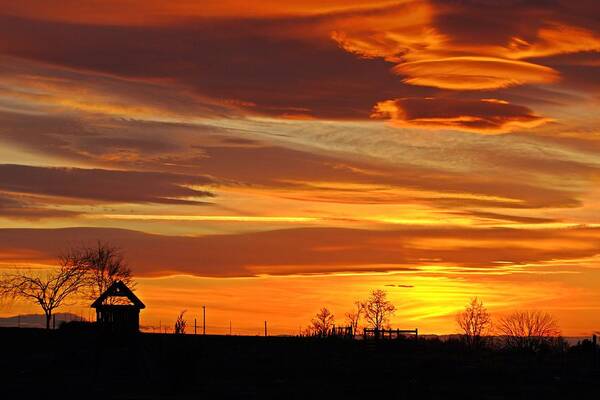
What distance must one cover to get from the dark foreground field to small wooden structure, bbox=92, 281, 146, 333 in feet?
5.59

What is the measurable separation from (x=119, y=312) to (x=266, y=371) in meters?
23.8

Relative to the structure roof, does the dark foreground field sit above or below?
below

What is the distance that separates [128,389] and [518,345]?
4133 cm

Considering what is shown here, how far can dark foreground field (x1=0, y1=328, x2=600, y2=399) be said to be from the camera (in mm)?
42906

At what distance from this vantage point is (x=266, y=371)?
5275 centimetres

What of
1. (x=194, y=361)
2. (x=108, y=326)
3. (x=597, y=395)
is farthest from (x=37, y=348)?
(x=597, y=395)

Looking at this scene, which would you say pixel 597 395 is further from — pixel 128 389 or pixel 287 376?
pixel 128 389

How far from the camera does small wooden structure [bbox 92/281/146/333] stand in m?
72.7

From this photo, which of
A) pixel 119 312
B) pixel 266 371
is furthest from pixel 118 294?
pixel 266 371

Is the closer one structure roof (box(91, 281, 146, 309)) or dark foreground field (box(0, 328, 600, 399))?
dark foreground field (box(0, 328, 600, 399))

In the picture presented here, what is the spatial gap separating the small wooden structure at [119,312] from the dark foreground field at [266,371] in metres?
1.70

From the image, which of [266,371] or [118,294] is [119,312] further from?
[266,371]

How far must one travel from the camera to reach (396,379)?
4756 centimetres

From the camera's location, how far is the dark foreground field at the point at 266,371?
1689 inches
